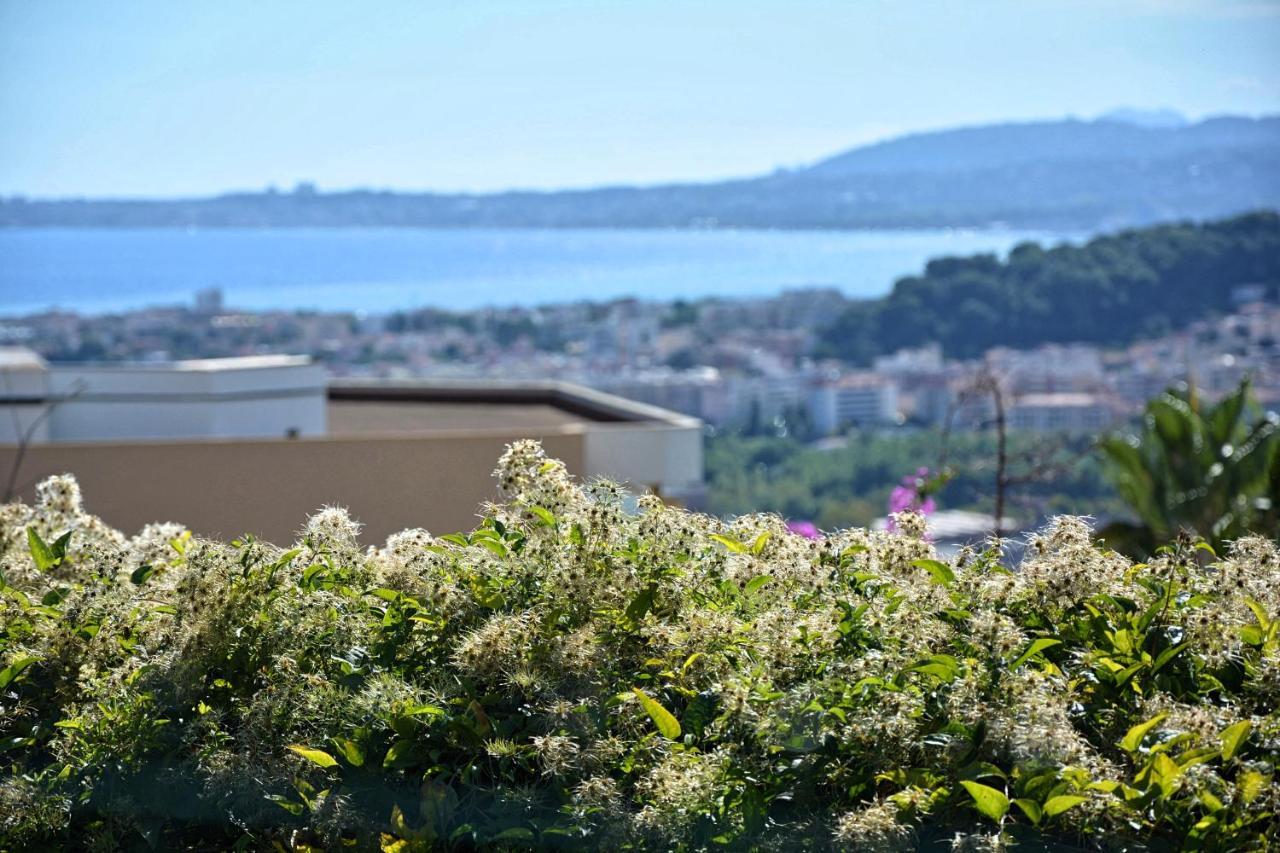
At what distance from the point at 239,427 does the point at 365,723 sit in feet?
25.9

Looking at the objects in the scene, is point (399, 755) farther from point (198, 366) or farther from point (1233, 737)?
point (198, 366)

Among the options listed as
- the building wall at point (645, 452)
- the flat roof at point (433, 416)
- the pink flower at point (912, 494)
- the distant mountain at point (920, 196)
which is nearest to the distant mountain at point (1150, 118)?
the distant mountain at point (920, 196)

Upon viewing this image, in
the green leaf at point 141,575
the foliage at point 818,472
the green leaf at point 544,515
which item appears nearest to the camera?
the green leaf at point 544,515

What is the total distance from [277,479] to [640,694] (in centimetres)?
591

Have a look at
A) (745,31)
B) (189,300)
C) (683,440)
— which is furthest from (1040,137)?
(683,440)

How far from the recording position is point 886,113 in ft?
109

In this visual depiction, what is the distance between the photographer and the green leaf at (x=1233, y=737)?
1218 millimetres

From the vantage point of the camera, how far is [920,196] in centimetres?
2825

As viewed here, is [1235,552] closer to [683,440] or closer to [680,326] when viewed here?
[683,440]

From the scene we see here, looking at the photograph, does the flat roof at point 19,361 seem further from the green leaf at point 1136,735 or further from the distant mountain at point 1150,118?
the distant mountain at point 1150,118

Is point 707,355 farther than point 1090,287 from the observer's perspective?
Yes

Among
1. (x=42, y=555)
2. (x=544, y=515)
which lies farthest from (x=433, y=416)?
(x=544, y=515)

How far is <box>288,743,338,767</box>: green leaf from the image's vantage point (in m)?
1.32

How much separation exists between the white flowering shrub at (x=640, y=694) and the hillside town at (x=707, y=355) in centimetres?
1662
